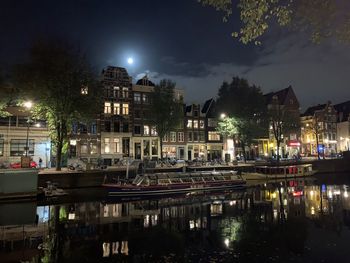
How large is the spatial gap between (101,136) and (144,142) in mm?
9878

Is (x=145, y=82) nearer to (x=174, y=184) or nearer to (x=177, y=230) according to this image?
(x=174, y=184)

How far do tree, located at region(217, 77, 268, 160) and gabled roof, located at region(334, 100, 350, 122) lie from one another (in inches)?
2020

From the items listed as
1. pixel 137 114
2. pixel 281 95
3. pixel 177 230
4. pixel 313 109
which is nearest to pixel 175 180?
pixel 177 230

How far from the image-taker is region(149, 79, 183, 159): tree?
5894 centimetres

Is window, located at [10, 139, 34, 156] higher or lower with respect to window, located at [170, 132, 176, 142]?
lower

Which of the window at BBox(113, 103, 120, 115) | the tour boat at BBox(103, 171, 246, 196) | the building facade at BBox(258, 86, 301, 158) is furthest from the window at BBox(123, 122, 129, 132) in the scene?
→ the building facade at BBox(258, 86, 301, 158)

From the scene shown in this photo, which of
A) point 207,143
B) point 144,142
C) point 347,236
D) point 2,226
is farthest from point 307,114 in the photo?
point 2,226

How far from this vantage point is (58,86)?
42344mm

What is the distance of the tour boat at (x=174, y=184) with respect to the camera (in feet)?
119

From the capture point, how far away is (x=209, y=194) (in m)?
38.8

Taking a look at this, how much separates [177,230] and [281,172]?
136ft

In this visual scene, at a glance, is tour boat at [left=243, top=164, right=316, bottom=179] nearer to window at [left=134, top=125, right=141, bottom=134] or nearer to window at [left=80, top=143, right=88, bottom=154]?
window at [left=134, top=125, right=141, bottom=134]

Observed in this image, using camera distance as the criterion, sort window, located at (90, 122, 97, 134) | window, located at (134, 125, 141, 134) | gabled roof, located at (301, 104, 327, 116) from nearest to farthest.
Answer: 1. window, located at (90, 122, 97, 134)
2. window, located at (134, 125, 141, 134)
3. gabled roof, located at (301, 104, 327, 116)

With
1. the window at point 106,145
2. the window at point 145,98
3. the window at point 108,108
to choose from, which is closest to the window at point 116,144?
the window at point 106,145
